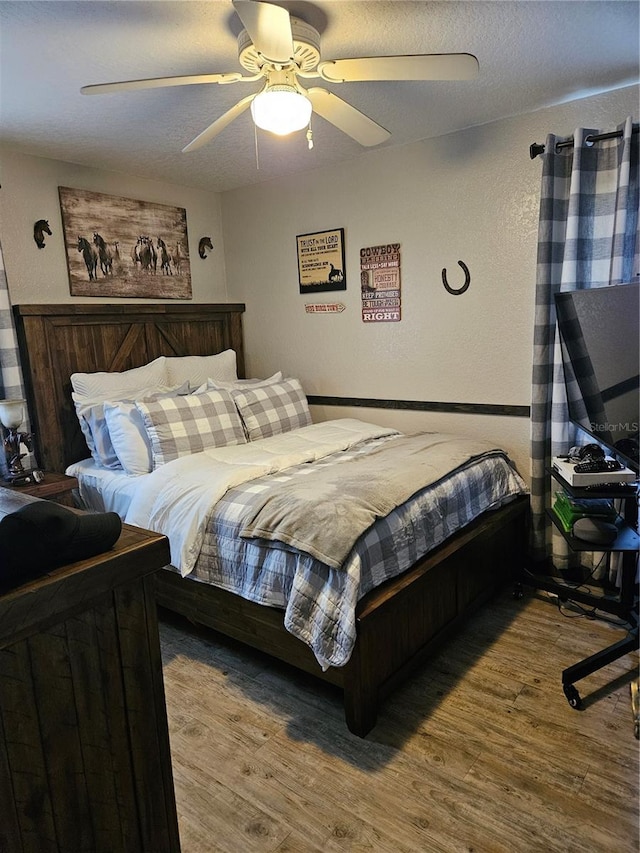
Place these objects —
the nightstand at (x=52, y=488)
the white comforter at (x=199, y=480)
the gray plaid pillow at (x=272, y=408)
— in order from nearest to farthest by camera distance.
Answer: the white comforter at (x=199, y=480) → the nightstand at (x=52, y=488) → the gray plaid pillow at (x=272, y=408)

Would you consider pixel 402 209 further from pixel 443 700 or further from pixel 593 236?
pixel 443 700

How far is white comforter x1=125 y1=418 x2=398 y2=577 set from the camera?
233 cm

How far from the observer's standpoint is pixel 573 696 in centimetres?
203

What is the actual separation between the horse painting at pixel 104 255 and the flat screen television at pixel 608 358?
2699 mm

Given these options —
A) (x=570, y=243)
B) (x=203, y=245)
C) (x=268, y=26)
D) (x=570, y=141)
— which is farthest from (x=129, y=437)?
(x=570, y=141)

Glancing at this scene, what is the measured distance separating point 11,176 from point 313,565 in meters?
2.76

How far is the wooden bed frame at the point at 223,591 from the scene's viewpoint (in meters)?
1.98

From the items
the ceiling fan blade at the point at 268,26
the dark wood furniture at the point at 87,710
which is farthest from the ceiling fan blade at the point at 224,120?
the dark wood furniture at the point at 87,710

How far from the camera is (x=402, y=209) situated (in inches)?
130

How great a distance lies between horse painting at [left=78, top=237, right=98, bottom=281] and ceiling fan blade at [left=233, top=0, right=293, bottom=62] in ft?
6.97

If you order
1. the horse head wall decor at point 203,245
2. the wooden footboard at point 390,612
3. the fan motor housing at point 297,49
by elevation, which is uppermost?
the fan motor housing at point 297,49

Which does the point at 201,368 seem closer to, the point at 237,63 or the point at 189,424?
the point at 189,424

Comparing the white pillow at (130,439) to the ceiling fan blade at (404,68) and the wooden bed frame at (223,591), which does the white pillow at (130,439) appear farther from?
the ceiling fan blade at (404,68)

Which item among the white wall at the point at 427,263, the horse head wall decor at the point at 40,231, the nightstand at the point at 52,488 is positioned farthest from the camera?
the horse head wall decor at the point at 40,231
